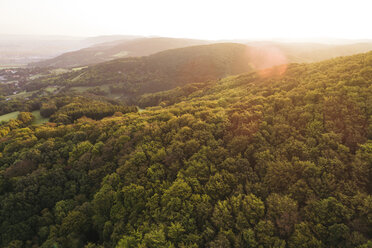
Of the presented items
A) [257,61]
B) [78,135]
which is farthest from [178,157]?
[257,61]

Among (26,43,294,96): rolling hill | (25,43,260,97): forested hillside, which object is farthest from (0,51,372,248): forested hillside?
(26,43,294,96): rolling hill

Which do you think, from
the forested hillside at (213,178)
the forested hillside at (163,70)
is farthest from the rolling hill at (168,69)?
the forested hillside at (213,178)

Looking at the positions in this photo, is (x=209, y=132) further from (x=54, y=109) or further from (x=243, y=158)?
(x=54, y=109)

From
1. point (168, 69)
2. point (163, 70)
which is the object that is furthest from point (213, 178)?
point (168, 69)

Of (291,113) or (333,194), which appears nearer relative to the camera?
(333,194)

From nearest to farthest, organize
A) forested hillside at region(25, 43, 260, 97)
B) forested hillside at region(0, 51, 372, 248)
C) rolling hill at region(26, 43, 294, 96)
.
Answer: forested hillside at region(0, 51, 372, 248), forested hillside at region(25, 43, 260, 97), rolling hill at region(26, 43, 294, 96)

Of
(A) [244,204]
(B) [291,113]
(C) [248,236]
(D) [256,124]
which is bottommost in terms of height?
(C) [248,236]

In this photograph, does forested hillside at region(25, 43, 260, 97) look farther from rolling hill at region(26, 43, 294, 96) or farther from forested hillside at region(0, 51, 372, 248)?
forested hillside at region(0, 51, 372, 248)

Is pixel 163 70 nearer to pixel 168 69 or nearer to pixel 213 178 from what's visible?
pixel 168 69

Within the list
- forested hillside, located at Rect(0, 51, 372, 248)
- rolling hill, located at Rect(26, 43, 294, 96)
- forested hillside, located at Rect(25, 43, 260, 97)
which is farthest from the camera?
rolling hill, located at Rect(26, 43, 294, 96)
